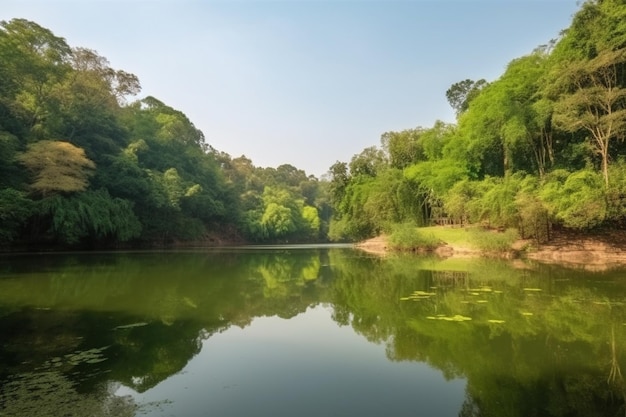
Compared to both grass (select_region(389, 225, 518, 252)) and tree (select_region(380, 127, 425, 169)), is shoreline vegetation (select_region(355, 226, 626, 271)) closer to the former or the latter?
grass (select_region(389, 225, 518, 252))

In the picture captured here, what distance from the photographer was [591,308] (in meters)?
9.05

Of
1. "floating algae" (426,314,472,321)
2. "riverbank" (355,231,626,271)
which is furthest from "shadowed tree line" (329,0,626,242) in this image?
"floating algae" (426,314,472,321)

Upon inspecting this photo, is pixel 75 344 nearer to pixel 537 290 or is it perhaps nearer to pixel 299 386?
pixel 299 386

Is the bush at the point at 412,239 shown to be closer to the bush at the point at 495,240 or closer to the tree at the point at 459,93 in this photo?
the bush at the point at 495,240

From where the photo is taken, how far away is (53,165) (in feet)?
93.7

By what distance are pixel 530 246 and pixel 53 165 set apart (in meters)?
30.9

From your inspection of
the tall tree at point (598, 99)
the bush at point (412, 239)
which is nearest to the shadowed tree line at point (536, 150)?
the tall tree at point (598, 99)

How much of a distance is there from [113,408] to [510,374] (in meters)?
4.51

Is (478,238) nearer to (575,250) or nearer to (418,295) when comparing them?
(575,250)

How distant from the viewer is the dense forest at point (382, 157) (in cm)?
2238

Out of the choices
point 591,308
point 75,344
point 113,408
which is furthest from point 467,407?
point 591,308

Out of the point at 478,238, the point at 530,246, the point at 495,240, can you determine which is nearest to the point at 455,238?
the point at 478,238

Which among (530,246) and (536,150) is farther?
(536,150)

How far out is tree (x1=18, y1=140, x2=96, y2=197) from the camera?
1094 inches
